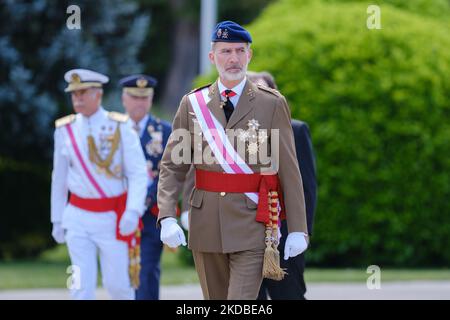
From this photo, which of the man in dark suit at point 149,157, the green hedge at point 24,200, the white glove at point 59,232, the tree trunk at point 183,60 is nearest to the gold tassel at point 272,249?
the white glove at point 59,232

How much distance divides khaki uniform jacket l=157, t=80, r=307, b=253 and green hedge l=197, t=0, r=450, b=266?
678 cm

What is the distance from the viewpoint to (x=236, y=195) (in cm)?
627

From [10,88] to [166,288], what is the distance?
3.94 m

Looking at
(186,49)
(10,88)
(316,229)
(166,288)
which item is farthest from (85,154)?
(186,49)

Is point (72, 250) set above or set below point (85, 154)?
below

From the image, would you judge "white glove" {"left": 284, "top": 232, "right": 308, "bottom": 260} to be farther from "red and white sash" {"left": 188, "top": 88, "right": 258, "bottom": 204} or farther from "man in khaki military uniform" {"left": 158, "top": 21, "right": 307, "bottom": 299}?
"red and white sash" {"left": 188, "top": 88, "right": 258, "bottom": 204}

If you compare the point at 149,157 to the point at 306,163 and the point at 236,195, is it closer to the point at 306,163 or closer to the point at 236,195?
the point at 306,163

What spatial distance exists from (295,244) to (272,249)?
13 cm

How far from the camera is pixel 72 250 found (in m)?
8.26

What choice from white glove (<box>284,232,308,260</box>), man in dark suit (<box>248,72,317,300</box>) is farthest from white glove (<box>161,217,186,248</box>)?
man in dark suit (<box>248,72,317,300</box>)

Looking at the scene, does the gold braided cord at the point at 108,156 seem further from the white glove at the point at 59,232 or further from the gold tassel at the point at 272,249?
the gold tassel at the point at 272,249

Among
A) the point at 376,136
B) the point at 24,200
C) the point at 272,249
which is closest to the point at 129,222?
the point at 272,249
